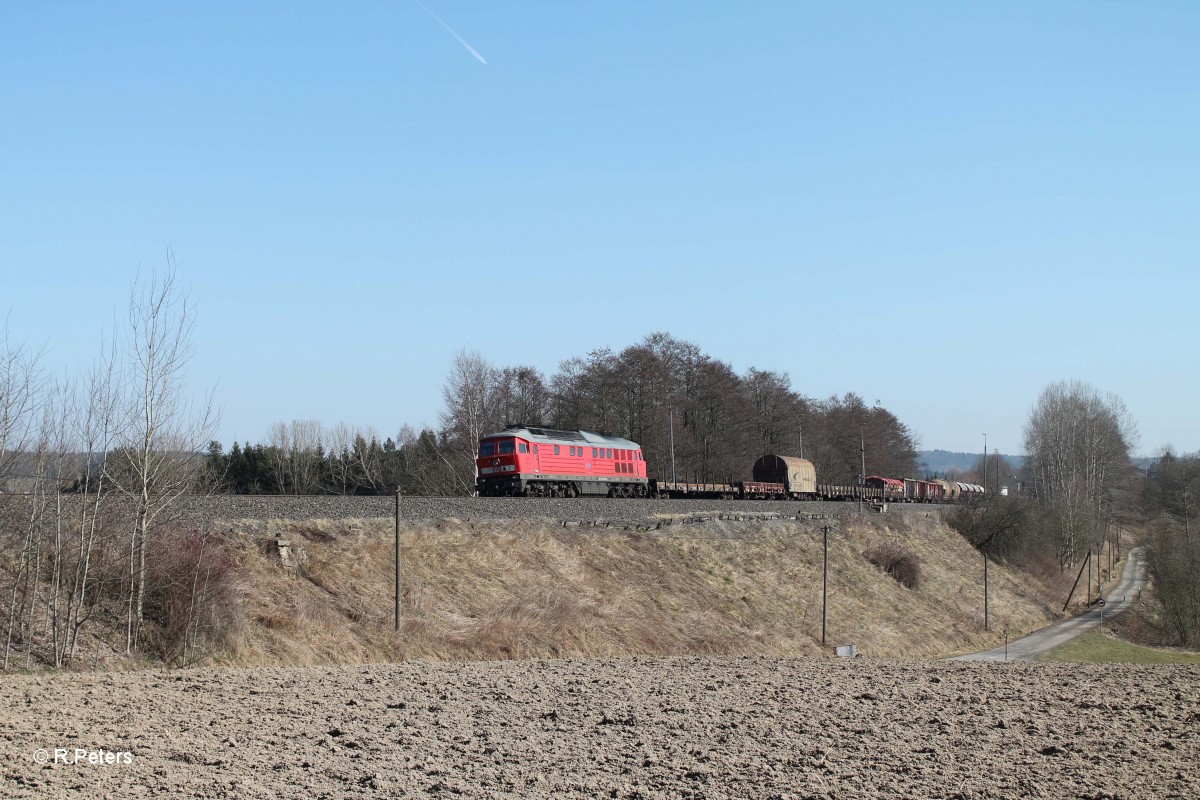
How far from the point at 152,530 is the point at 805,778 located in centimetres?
1638

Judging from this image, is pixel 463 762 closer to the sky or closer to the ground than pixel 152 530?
closer to the ground

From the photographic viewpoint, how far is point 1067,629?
55.2m

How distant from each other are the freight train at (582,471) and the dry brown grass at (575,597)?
8.05 m

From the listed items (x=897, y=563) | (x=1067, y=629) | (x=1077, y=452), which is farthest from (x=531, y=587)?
(x=1077, y=452)

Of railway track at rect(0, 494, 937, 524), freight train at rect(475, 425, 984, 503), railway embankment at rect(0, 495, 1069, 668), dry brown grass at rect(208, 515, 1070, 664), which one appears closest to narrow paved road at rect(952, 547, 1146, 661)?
railway embankment at rect(0, 495, 1069, 668)

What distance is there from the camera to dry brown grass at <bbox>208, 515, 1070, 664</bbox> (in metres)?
22.7

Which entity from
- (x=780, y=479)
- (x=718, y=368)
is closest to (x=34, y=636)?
(x=780, y=479)

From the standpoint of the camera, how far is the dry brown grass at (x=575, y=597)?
22.7 meters

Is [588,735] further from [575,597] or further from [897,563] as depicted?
[897,563]

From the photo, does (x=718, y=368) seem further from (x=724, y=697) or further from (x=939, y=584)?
(x=724, y=697)

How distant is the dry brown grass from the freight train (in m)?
8.05

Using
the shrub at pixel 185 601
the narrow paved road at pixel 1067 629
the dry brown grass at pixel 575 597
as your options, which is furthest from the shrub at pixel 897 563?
the shrub at pixel 185 601

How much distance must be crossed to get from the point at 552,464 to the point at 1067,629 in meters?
33.7

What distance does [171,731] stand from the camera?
1086 centimetres
